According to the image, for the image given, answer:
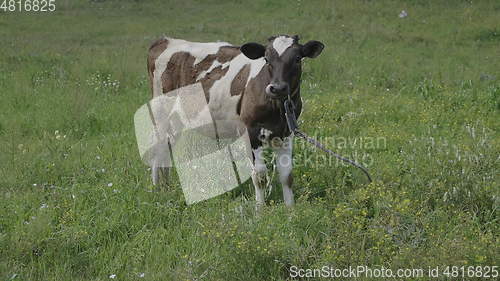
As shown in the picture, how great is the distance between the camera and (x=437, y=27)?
1460 cm

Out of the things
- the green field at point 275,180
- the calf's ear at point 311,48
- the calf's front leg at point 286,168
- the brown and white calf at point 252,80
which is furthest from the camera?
the calf's front leg at point 286,168

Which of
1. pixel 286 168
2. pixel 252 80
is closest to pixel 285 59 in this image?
pixel 252 80

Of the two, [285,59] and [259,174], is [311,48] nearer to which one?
[285,59]

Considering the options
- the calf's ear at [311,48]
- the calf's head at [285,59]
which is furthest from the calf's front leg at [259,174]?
the calf's ear at [311,48]

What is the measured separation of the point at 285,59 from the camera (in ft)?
16.5

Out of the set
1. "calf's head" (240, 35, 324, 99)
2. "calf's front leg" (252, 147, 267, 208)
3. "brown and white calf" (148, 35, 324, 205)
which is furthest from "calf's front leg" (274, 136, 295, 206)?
"calf's head" (240, 35, 324, 99)

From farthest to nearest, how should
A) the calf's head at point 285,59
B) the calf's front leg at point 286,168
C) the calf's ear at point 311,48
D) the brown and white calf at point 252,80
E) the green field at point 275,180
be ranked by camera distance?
the calf's front leg at point 286,168 → the calf's ear at point 311,48 → the brown and white calf at point 252,80 → the calf's head at point 285,59 → the green field at point 275,180

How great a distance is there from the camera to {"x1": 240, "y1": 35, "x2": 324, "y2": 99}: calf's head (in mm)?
4902

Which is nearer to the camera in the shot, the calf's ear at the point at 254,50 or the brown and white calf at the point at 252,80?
the brown and white calf at the point at 252,80

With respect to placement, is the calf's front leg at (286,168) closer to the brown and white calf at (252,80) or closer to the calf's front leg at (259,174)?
the brown and white calf at (252,80)

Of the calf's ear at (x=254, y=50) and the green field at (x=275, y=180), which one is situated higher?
the calf's ear at (x=254, y=50)

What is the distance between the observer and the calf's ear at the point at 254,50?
5.32 m

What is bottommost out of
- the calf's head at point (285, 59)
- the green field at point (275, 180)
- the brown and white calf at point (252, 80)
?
the green field at point (275, 180)

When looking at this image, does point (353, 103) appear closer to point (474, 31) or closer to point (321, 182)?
point (321, 182)
